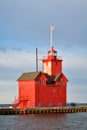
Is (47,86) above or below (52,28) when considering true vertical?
below

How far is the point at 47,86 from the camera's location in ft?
281

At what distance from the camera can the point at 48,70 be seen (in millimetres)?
89500

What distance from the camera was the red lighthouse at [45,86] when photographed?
277 feet

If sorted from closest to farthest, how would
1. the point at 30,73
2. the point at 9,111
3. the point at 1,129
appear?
the point at 1,129
the point at 9,111
the point at 30,73

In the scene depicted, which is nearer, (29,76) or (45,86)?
(45,86)

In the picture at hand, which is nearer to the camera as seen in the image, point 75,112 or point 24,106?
point 24,106

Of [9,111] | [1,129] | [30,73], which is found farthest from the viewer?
[30,73]

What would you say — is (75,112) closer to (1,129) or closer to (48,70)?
(48,70)

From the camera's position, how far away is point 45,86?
85.3 m

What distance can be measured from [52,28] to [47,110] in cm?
1644

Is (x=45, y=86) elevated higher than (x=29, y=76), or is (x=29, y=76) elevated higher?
(x=29, y=76)

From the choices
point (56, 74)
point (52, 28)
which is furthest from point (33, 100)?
point (52, 28)

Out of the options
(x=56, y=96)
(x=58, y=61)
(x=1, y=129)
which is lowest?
(x=1, y=129)

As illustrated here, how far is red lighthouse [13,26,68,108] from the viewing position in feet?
277
